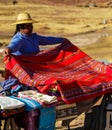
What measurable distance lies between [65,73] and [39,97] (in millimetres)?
950

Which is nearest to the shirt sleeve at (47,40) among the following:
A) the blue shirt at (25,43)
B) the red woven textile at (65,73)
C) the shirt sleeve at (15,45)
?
the blue shirt at (25,43)

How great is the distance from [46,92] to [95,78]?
867mm

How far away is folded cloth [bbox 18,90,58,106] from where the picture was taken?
573 centimetres

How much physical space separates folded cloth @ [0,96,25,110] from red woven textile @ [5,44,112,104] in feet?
1.84

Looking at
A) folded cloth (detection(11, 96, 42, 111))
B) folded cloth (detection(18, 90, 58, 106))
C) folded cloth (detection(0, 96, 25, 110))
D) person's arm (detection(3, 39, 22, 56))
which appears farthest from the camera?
person's arm (detection(3, 39, 22, 56))

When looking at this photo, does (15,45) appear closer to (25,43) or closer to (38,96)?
(25,43)

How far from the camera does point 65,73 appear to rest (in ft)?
21.9

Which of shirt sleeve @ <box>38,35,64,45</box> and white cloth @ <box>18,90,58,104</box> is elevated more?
shirt sleeve @ <box>38,35,64,45</box>

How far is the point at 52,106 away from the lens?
5.81m

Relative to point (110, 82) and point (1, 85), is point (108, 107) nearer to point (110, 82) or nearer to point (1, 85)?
point (110, 82)

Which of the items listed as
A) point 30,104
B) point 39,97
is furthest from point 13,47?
point 30,104

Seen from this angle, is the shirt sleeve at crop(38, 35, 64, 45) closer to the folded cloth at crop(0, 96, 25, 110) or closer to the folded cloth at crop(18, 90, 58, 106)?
the folded cloth at crop(18, 90, 58, 106)

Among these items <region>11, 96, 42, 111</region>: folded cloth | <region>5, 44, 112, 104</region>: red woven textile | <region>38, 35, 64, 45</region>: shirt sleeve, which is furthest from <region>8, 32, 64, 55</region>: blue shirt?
<region>11, 96, 42, 111</region>: folded cloth

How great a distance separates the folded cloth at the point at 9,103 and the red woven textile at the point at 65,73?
22.0 inches
